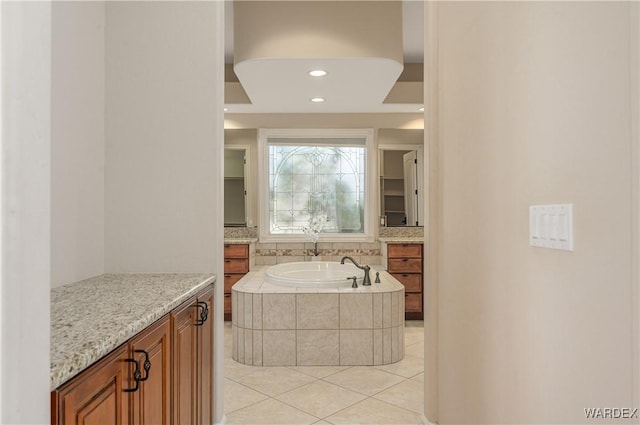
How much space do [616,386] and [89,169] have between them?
6.51ft

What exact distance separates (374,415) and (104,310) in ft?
6.05

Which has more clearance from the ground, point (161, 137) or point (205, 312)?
point (161, 137)

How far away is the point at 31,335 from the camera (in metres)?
0.61

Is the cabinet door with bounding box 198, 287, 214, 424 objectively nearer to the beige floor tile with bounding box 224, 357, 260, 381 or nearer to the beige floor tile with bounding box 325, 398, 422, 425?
the beige floor tile with bounding box 325, 398, 422, 425

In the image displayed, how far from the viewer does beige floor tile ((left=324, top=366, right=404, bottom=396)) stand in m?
2.96

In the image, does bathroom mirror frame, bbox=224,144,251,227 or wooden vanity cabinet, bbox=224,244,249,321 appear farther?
bathroom mirror frame, bbox=224,144,251,227

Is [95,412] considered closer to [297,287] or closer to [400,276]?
[297,287]

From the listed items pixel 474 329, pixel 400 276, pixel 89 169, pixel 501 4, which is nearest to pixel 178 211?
pixel 89 169

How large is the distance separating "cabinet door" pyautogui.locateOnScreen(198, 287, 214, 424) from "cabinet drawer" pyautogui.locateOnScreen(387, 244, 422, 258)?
2933 mm

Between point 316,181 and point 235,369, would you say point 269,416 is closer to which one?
A: point 235,369

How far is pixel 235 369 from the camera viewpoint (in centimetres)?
332

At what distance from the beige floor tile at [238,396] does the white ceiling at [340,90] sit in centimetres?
233

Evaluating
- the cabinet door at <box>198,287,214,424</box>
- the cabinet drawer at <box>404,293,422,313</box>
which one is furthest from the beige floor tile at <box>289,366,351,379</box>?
the cabinet drawer at <box>404,293,422,313</box>

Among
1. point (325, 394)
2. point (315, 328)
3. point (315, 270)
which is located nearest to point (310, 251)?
point (315, 270)
